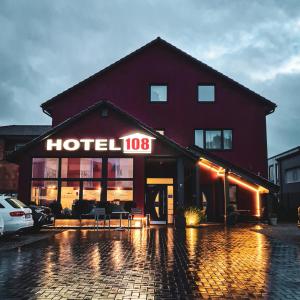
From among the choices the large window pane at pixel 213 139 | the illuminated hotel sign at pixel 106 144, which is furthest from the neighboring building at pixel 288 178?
the illuminated hotel sign at pixel 106 144

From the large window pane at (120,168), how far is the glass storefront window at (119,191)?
1.28ft

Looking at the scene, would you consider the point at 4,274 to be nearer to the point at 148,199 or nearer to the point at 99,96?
the point at 148,199

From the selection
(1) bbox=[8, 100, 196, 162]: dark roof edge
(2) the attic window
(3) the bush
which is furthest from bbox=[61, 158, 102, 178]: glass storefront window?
(3) the bush

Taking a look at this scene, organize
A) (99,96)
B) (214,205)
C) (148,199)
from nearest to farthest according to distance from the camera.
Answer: (148,199)
(214,205)
(99,96)

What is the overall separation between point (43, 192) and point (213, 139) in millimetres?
11922

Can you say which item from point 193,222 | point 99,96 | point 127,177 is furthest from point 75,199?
point 99,96

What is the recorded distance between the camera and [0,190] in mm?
37906

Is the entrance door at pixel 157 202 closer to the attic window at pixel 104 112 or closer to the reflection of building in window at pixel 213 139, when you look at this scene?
the reflection of building in window at pixel 213 139

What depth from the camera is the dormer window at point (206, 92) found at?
92.3 feet

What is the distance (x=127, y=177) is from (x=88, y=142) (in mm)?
2817

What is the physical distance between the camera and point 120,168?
2211cm

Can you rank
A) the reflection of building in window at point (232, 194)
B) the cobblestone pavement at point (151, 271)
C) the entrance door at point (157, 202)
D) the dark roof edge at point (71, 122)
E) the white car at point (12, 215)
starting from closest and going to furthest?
the cobblestone pavement at point (151, 271)
the white car at point (12, 215)
the dark roof edge at point (71, 122)
the entrance door at point (157, 202)
the reflection of building in window at point (232, 194)

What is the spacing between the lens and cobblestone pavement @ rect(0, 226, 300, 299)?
251 inches

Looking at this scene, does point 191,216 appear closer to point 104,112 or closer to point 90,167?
point 90,167
